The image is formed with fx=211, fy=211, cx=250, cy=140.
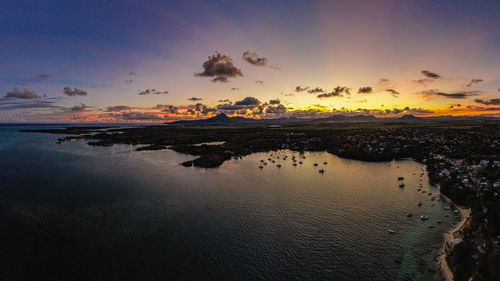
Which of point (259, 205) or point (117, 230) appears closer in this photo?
point (117, 230)

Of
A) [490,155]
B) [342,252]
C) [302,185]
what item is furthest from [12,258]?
[490,155]

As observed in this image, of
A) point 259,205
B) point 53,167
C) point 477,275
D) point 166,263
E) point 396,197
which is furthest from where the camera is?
point 53,167

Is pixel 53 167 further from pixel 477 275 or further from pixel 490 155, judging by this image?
pixel 490 155

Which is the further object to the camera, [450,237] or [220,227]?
[220,227]

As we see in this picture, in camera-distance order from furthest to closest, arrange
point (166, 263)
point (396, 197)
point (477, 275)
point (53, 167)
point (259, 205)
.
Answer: point (53, 167)
point (396, 197)
point (259, 205)
point (166, 263)
point (477, 275)

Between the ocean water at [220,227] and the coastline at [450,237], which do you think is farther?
the ocean water at [220,227]

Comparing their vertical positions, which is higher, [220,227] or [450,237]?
[450,237]

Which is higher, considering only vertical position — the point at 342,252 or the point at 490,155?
the point at 490,155

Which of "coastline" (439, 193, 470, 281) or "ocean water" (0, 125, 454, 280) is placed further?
"ocean water" (0, 125, 454, 280)
